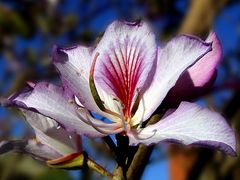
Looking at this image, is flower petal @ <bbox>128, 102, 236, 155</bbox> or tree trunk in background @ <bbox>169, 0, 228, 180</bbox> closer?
flower petal @ <bbox>128, 102, 236, 155</bbox>

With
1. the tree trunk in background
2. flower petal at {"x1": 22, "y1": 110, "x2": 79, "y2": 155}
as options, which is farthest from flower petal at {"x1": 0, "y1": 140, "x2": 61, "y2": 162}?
the tree trunk in background

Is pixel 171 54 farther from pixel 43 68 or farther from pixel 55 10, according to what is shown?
pixel 55 10

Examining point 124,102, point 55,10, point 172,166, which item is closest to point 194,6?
point 172,166

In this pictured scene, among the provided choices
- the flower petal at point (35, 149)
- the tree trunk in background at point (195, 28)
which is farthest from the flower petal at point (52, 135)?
the tree trunk in background at point (195, 28)

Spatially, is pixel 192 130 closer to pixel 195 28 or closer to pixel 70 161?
pixel 70 161

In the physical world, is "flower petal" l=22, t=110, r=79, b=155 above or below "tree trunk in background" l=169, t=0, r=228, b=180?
above

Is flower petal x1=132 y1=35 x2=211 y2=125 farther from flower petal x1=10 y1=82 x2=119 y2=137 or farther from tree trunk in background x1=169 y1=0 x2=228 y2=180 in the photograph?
tree trunk in background x1=169 y1=0 x2=228 y2=180

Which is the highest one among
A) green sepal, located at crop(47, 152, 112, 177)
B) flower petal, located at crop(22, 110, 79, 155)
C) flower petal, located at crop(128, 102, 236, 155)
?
flower petal, located at crop(128, 102, 236, 155)
